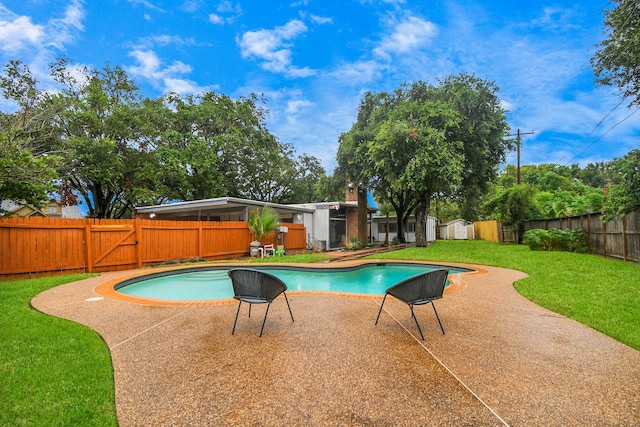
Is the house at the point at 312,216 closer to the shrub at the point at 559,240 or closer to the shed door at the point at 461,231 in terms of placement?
the shrub at the point at 559,240

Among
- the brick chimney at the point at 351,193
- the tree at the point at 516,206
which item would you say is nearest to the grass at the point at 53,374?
the brick chimney at the point at 351,193

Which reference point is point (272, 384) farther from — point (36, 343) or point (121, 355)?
point (36, 343)

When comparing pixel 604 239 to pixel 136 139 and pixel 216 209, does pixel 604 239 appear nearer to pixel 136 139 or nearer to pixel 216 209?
pixel 216 209

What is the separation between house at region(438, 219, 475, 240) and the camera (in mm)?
29969

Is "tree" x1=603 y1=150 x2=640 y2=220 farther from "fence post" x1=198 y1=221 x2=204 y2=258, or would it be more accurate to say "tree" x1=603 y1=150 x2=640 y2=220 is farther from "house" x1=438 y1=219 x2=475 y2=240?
"house" x1=438 y1=219 x2=475 y2=240

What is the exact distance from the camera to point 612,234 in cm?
997

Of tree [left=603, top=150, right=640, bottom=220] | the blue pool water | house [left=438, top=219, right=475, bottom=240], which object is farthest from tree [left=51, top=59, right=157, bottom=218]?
house [left=438, top=219, right=475, bottom=240]

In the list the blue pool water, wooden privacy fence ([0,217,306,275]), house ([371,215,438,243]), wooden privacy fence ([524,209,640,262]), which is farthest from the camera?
house ([371,215,438,243])

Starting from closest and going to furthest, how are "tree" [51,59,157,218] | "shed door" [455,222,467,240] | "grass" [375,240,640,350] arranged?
"grass" [375,240,640,350] < "tree" [51,59,157,218] < "shed door" [455,222,467,240]

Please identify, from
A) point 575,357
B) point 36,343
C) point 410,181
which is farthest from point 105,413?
point 410,181

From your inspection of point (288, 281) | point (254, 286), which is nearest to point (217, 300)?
point (254, 286)

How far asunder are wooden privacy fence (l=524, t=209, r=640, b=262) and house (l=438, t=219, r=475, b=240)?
17295 millimetres

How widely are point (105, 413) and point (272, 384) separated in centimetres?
111

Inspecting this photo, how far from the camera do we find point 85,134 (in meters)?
16.0
